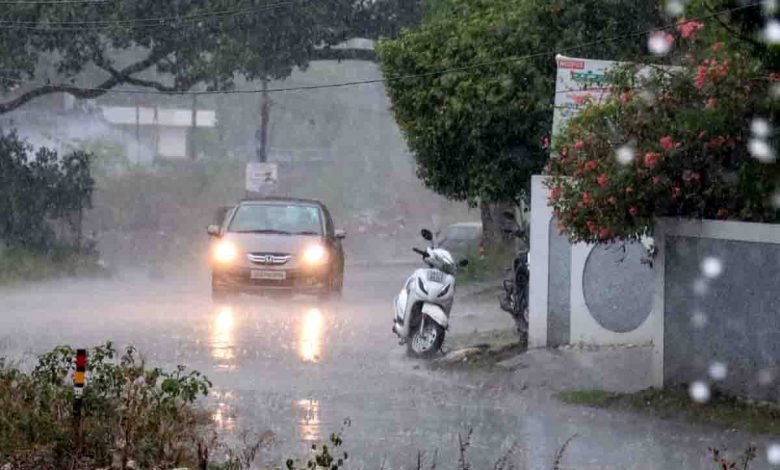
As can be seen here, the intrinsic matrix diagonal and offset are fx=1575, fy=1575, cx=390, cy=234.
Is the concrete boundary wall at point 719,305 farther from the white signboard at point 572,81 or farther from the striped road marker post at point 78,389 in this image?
the striped road marker post at point 78,389

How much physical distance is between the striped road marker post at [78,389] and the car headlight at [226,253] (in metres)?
14.7

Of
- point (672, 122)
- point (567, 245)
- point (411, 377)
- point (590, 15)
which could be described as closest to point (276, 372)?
point (411, 377)

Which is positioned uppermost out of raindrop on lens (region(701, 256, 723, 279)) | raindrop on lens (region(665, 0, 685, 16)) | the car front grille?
raindrop on lens (region(665, 0, 685, 16))

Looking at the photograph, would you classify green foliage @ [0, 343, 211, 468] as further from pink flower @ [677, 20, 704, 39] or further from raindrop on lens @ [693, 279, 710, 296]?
pink flower @ [677, 20, 704, 39]

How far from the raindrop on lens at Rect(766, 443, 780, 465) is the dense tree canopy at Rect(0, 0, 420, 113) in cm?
2453

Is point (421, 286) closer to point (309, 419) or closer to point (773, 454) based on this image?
point (309, 419)

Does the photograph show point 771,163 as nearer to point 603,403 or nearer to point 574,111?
point 603,403

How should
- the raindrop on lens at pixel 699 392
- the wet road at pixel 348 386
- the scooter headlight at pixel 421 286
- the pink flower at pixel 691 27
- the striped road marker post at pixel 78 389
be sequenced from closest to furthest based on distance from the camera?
1. the striped road marker post at pixel 78 389
2. the wet road at pixel 348 386
3. the raindrop on lens at pixel 699 392
4. the pink flower at pixel 691 27
5. the scooter headlight at pixel 421 286

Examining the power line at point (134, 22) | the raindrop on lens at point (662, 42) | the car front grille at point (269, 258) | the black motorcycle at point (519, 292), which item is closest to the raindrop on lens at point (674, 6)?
the raindrop on lens at point (662, 42)

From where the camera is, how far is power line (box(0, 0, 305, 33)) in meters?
34.5

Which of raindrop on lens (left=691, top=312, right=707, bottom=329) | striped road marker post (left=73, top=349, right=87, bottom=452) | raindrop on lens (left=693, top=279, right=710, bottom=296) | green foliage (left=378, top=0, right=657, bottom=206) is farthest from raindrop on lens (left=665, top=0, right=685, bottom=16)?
green foliage (left=378, top=0, right=657, bottom=206)

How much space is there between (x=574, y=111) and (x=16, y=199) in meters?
22.0

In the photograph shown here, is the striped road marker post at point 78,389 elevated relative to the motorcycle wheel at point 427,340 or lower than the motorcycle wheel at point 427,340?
elevated

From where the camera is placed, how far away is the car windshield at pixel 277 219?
25.5 m
